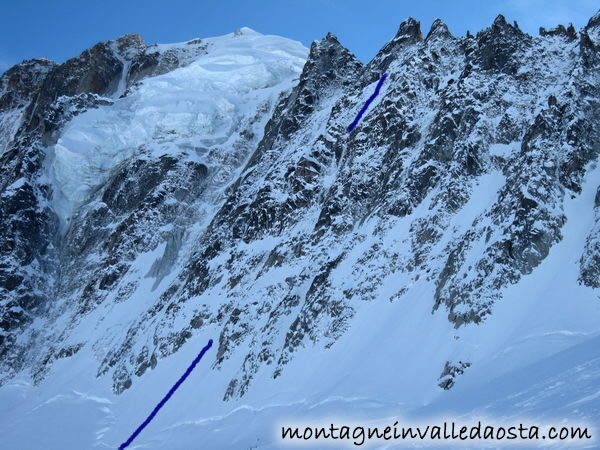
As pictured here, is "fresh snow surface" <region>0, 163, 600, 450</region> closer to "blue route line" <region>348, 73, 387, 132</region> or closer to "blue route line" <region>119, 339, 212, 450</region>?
"blue route line" <region>119, 339, 212, 450</region>

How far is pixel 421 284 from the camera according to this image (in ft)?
103

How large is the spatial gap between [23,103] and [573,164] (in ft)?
347

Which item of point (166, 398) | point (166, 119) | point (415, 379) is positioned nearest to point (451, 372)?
point (415, 379)

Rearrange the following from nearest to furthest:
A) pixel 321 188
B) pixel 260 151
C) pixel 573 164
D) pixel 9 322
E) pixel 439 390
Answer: pixel 439 390 → pixel 573 164 → pixel 321 188 → pixel 9 322 → pixel 260 151

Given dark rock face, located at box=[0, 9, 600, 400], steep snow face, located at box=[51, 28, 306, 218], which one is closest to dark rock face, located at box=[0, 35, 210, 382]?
dark rock face, located at box=[0, 9, 600, 400]

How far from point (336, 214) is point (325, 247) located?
8.85ft

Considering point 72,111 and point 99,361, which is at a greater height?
point 72,111

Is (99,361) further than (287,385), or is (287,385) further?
(99,361)

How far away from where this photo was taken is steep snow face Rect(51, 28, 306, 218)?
74625 millimetres

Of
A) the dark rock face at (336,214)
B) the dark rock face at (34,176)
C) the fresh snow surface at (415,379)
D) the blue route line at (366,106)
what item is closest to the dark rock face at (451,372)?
the dark rock face at (336,214)

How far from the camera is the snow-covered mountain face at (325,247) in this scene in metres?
26.5

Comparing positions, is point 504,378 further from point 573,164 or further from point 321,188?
point 321,188

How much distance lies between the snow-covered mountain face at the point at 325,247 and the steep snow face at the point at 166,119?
361 millimetres

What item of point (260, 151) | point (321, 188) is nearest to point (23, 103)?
point (260, 151)
